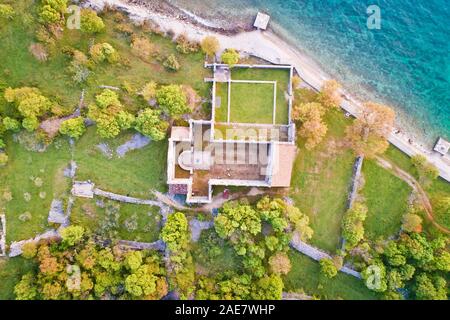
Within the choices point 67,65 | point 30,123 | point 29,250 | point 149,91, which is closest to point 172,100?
point 149,91

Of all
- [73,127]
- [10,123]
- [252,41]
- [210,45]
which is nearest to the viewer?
[10,123]

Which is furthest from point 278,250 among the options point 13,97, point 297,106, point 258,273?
point 13,97

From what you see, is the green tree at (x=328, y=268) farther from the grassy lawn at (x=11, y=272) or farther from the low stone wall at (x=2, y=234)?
the low stone wall at (x=2, y=234)

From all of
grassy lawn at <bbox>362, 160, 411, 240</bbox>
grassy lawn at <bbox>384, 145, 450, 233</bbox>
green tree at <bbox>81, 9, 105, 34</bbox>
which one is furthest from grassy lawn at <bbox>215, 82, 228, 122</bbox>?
grassy lawn at <bbox>384, 145, 450, 233</bbox>

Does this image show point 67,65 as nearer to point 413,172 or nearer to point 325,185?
point 325,185

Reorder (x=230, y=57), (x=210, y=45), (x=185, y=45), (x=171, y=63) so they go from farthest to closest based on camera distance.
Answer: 1. (x=185, y=45)
2. (x=171, y=63)
3. (x=210, y=45)
4. (x=230, y=57)

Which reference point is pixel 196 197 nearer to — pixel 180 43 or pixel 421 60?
pixel 180 43
